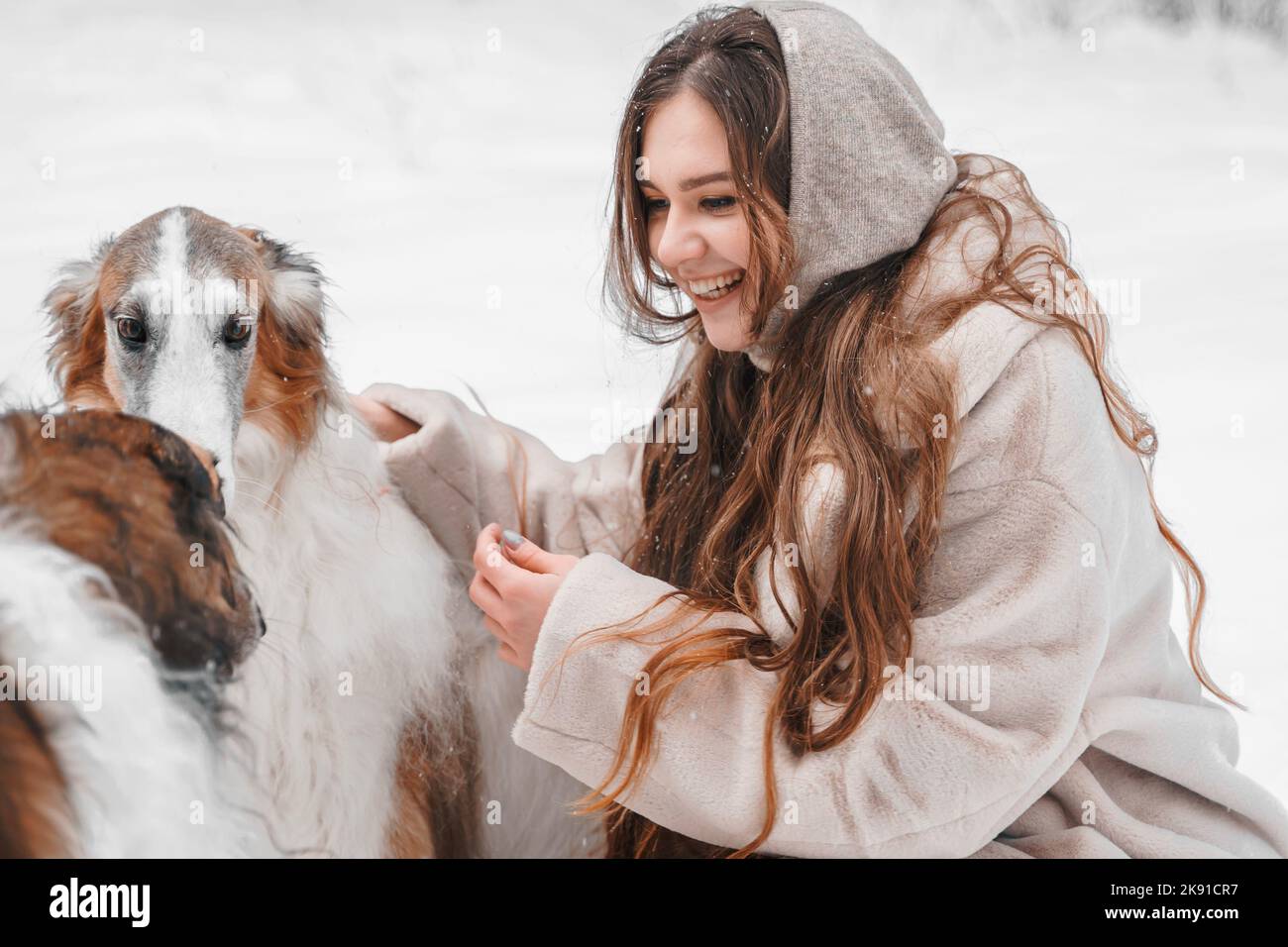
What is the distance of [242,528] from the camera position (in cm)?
114

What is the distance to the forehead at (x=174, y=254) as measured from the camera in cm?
109

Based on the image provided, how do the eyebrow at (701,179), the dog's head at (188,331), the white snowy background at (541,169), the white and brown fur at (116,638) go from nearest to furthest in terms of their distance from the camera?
the white and brown fur at (116,638) → the dog's head at (188,331) → the eyebrow at (701,179) → the white snowy background at (541,169)

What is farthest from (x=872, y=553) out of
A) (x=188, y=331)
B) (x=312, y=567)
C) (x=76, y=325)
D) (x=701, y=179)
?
(x=76, y=325)

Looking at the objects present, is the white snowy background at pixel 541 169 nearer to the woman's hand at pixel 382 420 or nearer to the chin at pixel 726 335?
the woman's hand at pixel 382 420

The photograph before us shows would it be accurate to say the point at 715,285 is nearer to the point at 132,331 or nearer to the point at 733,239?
the point at 733,239

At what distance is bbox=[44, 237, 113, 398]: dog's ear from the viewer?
110 cm

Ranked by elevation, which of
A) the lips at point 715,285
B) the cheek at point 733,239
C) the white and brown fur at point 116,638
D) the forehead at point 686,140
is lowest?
the white and brown fur at point 116,638

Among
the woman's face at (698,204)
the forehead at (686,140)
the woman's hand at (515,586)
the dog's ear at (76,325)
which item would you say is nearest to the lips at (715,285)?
the woman's face at (698,204)

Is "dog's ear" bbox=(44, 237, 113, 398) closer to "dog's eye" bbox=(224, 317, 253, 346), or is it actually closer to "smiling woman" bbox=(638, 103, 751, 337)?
"dog's eye" bbox=(224, 317, 253, 346)

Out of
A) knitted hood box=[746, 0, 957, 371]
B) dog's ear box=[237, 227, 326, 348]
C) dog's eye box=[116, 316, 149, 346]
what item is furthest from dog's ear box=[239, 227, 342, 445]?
knitted hood box=[746, 0, 957, 371]

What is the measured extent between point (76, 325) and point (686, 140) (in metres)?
0.65

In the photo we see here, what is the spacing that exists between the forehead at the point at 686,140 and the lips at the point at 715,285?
112 mm

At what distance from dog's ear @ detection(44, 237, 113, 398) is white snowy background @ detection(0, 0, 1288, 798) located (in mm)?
29

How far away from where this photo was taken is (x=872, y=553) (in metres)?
1.10
